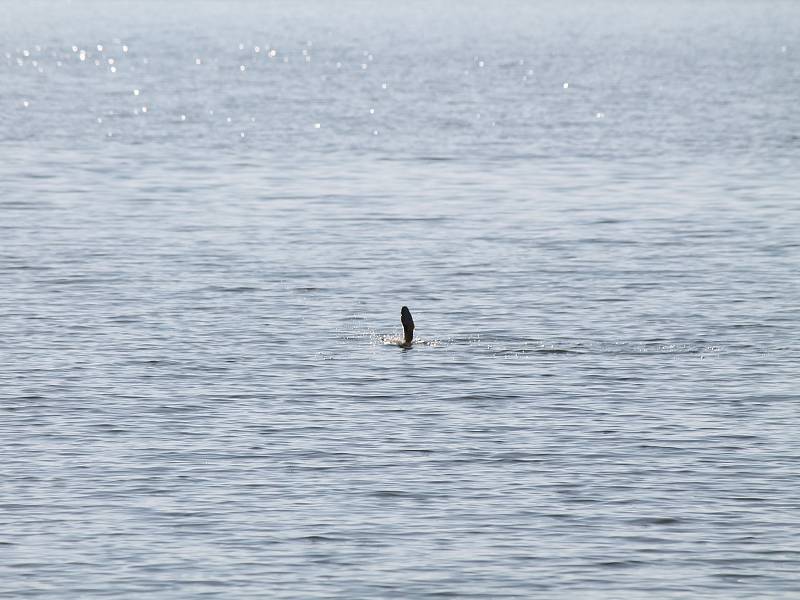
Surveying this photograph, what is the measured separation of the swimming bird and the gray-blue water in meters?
0.48

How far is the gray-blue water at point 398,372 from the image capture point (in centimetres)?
2831

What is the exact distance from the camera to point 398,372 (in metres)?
40.8

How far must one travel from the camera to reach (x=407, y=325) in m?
42.7

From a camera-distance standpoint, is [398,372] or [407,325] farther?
[407,325]

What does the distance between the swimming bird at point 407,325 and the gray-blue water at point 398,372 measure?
18.9 inches

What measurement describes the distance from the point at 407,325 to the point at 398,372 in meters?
2.19

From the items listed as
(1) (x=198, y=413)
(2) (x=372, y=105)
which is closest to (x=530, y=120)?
(2) (x=372, y=105)

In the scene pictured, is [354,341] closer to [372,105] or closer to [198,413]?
[198,413]

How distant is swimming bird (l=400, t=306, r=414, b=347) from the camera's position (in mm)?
42312

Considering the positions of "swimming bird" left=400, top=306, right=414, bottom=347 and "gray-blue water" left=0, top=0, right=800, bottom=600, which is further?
"swimming bird" left=400, top=306, right=414, bottom=347

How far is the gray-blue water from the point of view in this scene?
1115 inches

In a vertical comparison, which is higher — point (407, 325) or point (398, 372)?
point (407, 325)

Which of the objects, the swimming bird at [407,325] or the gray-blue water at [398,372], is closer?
the gray-blue water at [398,372]

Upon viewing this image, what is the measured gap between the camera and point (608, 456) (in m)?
33.3
